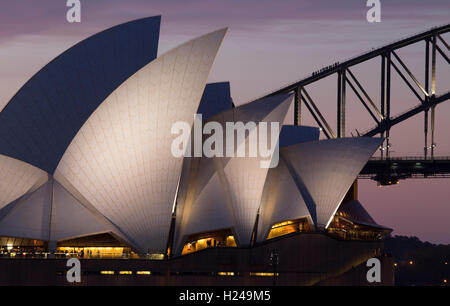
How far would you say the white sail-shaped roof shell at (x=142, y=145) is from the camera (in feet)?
190

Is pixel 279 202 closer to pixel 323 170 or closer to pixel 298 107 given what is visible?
pixel 323 170

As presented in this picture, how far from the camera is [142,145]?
60469 millimetres

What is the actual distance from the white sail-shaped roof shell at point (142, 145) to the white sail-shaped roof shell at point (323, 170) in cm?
1051

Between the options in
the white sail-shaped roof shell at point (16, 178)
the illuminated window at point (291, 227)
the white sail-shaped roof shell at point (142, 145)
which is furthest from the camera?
the illuminated window at point (291, 227)

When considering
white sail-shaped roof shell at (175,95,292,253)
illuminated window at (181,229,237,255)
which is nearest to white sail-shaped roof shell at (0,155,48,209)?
white sail-shaped roof shell at (175,95,292,253)

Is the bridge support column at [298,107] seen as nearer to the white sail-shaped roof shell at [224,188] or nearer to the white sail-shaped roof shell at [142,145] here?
→ the white sail-shaped roof shell at [224,188]

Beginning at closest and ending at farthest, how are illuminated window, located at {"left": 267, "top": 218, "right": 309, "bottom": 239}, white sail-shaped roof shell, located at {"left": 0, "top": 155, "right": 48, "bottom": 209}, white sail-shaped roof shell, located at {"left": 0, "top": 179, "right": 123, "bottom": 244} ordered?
1. white sail-shaped roof shell, located at {"left": 0, "top": 155, "right": 48, "bottom": 209}
2. white sail-shaped roof shell, located at {"left": 0, "top": 179, "right": 123, "bottom": 244}
3. illuminated window, located at {"left": 267, "top": 218, "right": 309, "bottom": 239}

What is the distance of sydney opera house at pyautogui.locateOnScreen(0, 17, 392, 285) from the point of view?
59500 mm

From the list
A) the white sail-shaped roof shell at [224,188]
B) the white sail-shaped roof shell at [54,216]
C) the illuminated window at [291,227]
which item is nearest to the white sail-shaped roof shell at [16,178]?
the white sail-shaped roof shell at [54,216]

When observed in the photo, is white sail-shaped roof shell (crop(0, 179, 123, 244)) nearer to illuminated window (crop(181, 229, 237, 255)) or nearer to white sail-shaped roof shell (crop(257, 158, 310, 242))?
illuminated window (crop(181, 229, 237, 255))

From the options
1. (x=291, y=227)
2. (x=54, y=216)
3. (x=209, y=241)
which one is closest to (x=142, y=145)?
(x=54, y=216)

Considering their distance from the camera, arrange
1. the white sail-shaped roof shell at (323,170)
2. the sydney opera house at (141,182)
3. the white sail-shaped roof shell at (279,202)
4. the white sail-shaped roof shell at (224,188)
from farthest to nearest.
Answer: the white sail-shaped roof shell at (323,170)
the white sail-shaped roof shell at (279,202)
the white sail-shaped roof shell at (224,188)
the sydney opera house at (141,182)

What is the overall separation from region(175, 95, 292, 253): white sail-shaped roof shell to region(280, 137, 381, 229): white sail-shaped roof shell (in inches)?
175
